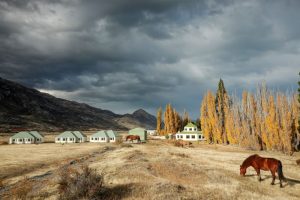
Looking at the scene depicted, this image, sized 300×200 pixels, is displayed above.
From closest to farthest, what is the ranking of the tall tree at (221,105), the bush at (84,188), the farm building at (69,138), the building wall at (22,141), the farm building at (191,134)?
the bush at (84,188)
the tall tree at (221,105)
the building wall at (22,141)
the farm building at (69,138)
the farm building at (191,134)

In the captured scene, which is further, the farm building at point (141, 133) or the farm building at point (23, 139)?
the farm building at point (141, 133)

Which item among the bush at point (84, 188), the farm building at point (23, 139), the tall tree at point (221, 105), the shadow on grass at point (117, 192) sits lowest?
the shadow on grass at point (117, 192)

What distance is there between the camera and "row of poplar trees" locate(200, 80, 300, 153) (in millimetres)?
59031

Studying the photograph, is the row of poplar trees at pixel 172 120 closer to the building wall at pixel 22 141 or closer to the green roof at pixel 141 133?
the green roof at pixel 141 133

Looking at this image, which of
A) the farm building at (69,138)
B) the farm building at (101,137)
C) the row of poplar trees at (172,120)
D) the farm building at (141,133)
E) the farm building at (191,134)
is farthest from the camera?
the row of poplar trees at (172,120)

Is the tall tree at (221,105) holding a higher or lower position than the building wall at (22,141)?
higher

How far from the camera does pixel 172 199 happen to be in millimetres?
14070

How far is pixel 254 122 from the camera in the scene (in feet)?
217

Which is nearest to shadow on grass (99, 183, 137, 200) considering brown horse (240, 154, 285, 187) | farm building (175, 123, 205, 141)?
brown horse (240, 154, 285, 187)

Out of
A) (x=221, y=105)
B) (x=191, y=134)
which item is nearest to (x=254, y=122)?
(x=221, y=105)

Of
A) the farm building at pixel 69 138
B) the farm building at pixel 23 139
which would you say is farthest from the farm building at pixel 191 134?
the farm building at pixel 23 139

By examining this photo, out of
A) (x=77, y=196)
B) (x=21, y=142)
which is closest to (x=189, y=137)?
(x=21, y=142)

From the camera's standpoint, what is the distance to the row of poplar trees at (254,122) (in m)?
59.0

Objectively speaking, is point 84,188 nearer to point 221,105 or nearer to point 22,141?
point 221,105
